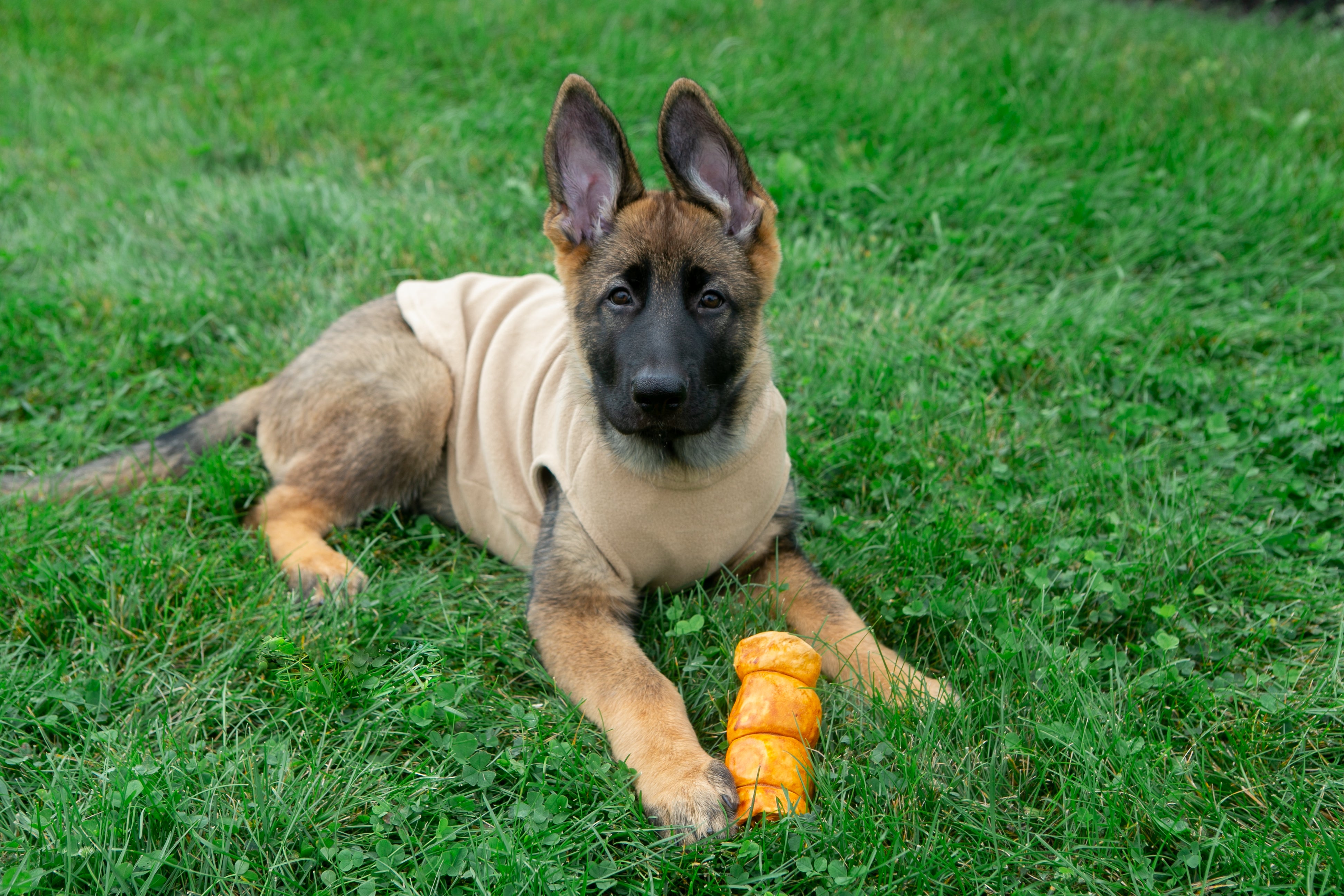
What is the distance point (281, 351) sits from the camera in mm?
4754

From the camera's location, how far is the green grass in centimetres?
237

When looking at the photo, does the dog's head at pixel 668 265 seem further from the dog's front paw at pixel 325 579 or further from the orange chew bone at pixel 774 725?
the dog's front paw at pixel 325 579

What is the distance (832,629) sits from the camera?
3045mm

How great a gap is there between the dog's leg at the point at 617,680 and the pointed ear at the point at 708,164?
3.60 feet

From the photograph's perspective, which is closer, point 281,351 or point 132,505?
point 132,505

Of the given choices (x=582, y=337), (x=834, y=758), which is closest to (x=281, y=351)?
(x=582, y=337)

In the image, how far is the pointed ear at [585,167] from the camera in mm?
3131

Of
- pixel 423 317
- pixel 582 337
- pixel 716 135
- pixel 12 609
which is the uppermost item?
pixel 716 135

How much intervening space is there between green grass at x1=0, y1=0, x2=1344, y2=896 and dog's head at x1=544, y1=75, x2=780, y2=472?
2.17 ft

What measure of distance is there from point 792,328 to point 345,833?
10.2ft

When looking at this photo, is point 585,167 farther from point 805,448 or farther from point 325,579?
point 325,579

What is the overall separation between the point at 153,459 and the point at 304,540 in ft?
2.70

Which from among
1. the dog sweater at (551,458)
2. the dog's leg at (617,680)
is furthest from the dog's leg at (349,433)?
the dog's leg at (617,680)

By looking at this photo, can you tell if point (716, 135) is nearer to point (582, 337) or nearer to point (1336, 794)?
point (582, 337)
